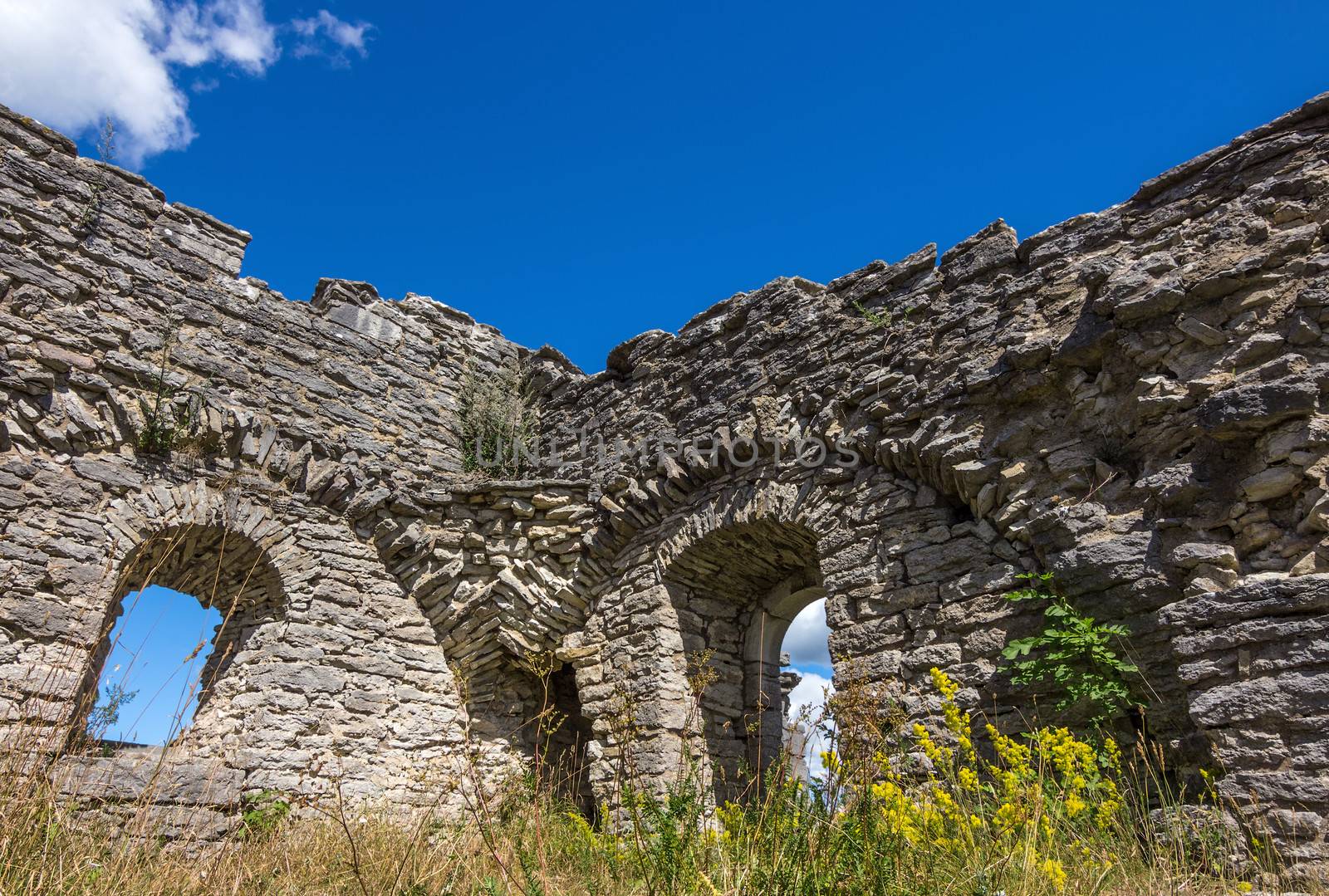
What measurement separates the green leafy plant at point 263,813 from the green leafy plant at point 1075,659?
4779mm

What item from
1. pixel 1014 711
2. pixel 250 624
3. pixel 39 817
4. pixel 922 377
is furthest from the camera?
pixel 250 624

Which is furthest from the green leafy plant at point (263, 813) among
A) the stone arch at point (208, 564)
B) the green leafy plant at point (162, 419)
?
the green leafy plant at point (162, 419)

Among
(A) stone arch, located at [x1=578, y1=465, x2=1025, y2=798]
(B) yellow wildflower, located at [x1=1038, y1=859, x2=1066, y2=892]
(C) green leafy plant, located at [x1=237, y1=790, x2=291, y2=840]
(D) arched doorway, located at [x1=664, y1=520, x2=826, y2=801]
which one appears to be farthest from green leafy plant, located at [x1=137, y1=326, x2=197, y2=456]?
(B) yellow wildflower, located at [x1=1038, y1=859, x2=1066, y2=892]

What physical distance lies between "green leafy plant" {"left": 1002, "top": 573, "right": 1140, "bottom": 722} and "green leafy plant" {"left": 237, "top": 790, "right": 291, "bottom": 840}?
188 inches

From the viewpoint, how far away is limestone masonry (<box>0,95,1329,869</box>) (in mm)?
4227

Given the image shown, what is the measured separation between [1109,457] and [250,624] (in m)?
6.55

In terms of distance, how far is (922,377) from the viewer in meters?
5.91

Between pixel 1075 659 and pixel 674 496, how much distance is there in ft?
11.4

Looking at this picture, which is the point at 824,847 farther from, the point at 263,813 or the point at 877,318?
the point at 263,813

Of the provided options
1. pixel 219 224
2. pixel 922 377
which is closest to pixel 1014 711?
pixel 922 377

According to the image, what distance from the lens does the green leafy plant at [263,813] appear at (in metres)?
5.55

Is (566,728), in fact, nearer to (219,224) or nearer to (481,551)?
(481,551)

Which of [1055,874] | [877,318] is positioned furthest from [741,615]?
[1055,874]

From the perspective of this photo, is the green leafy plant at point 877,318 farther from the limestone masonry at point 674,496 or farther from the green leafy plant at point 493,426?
the green leafy plant at point 493,426
